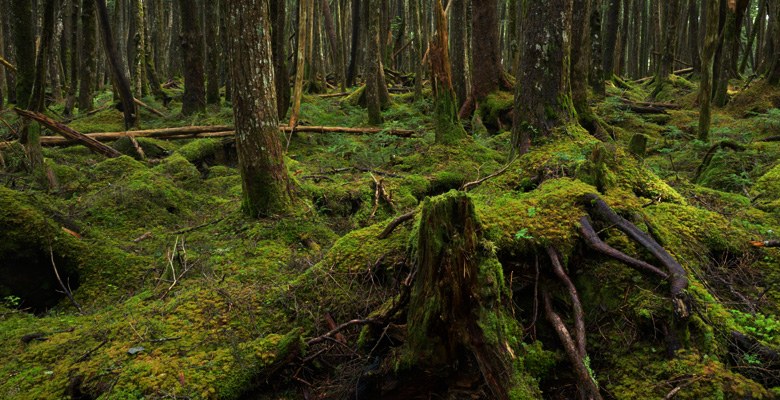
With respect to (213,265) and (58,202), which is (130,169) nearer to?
(58,202)

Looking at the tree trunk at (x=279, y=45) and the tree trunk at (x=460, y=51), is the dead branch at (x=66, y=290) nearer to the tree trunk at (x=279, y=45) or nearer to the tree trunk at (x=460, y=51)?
the tree trunk at (x=279, y=45)

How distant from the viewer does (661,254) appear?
2918 mm

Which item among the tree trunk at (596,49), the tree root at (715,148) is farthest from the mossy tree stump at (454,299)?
the tree trunk at (596,49)

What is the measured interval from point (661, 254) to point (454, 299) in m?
1.55

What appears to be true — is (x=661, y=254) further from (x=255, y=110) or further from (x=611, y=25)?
(x=611, y=25)

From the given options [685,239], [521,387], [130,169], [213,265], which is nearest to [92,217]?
[130,169]

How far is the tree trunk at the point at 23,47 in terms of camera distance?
30.0 ft

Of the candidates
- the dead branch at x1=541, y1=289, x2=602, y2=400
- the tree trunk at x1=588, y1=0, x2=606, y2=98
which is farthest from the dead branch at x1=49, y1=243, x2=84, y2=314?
the tree trunk at x1=588, y1=0, x2=606, y2=98

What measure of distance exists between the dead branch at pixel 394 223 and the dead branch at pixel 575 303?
1214 mm

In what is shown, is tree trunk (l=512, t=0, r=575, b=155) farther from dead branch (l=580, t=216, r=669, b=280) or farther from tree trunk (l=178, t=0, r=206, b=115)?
tree trunk (l=178, t=0, r=206, b=115)

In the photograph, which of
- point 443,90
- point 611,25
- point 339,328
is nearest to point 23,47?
point 443,90

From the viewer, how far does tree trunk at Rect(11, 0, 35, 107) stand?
9156 millimetres

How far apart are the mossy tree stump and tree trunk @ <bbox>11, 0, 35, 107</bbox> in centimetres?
1104

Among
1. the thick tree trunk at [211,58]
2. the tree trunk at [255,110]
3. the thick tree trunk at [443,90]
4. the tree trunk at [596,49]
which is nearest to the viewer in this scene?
the tree trunk at [255,110]
